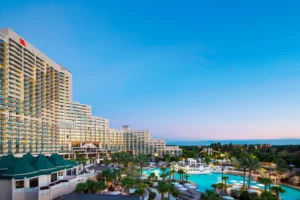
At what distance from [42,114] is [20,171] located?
5956cm

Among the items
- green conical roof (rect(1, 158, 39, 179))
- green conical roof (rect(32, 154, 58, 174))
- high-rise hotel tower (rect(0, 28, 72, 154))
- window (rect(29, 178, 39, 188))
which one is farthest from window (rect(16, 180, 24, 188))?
high-rise hotel tower (rect(0, 28, 72, 154))

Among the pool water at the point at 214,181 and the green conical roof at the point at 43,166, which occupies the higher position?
the green conical roof at the point at 43,166

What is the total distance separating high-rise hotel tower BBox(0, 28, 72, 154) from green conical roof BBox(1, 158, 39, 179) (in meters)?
41.0

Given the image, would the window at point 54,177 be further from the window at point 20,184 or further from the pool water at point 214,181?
the pool water at point 214,181

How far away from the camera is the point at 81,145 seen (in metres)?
102

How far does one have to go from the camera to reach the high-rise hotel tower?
66000mm

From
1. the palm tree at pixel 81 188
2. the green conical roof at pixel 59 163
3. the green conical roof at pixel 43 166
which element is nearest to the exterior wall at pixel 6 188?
the green conical roof at pixel 43 166

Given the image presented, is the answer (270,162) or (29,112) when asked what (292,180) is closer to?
(270,162)

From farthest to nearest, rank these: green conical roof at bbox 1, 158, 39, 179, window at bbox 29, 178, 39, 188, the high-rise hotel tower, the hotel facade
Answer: the hotel facade
the high-rise hotel tower
window at bbox 29, 178, 39, 188
green conical roof at bbox 1, 158, 39, 179

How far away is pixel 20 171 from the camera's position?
94.7 ft

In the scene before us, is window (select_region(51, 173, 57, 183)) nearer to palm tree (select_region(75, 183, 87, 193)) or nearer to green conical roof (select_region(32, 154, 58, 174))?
green conical roof (select_region(32, 154, 58, 174))

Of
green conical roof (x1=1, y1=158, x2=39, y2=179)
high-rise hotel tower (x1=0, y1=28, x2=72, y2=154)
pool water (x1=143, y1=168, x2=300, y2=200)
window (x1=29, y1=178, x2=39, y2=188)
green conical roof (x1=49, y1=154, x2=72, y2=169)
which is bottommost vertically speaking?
pool water (x1=143, y1=168, x2=300, y2=200)

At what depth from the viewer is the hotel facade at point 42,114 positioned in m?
66.9

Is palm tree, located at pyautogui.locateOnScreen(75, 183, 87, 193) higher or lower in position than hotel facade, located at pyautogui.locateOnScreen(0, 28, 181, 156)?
lower
